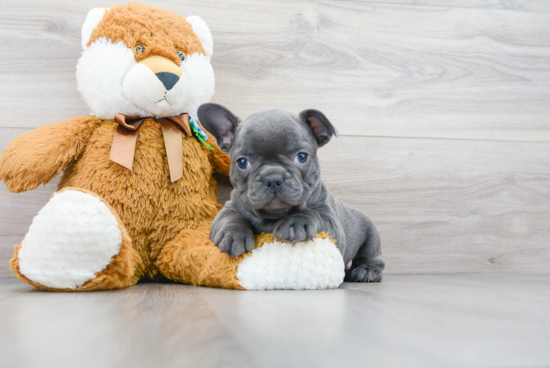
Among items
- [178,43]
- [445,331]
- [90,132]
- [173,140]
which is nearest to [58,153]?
[90,132]

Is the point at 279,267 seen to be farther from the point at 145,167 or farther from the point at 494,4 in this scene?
the point at 494,4

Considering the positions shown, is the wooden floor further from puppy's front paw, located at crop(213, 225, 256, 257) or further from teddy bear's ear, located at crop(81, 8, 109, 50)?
teddy bear's ear, located at crop(81, 8, 109, 50)

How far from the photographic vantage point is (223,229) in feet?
3.47

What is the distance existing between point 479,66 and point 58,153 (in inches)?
58.7

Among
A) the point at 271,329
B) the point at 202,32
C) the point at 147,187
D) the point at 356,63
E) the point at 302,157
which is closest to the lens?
the point at 271,329

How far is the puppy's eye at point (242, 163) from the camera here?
1082 millimetres

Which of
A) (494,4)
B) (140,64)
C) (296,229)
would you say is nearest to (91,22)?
(140,64)

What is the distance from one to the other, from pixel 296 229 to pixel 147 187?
1.49ft

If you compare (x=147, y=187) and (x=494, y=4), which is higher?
(x=494, y=4)

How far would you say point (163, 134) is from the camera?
124cm

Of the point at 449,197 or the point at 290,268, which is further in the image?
the point at 449,197

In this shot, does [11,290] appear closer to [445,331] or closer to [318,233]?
[318,233]

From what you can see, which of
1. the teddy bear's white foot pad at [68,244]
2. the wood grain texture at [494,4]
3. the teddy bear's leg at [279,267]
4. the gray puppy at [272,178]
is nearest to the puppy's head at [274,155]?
the gray puppy at [272,178]

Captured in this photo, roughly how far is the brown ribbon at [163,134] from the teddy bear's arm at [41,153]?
0.11 m
